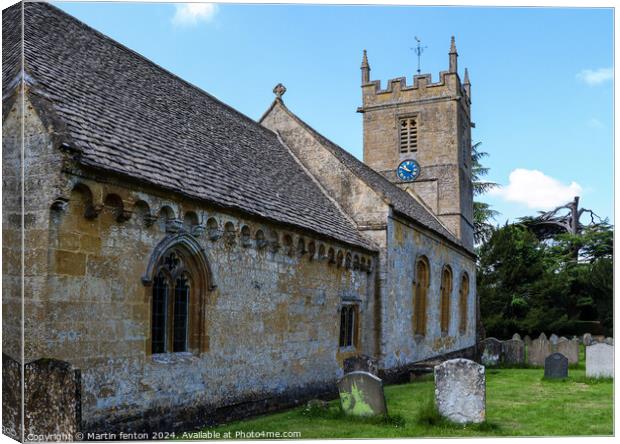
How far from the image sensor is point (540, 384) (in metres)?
17.2

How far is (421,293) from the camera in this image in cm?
2111

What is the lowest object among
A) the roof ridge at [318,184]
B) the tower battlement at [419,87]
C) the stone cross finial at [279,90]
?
the roof ridge at [318,184]

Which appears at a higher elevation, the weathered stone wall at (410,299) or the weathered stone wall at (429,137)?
the weathered stone wall at (429,137)

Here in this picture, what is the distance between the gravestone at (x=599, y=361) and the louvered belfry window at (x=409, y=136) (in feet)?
45.4

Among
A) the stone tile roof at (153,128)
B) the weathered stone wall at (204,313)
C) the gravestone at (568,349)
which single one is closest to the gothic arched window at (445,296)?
the gravestone at (568,349)

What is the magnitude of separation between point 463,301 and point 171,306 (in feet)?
63.1

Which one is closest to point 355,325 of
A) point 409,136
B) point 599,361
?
point 599,361

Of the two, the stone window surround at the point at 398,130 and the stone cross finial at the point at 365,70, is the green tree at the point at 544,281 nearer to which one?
the stone window surround at the point at 398,130

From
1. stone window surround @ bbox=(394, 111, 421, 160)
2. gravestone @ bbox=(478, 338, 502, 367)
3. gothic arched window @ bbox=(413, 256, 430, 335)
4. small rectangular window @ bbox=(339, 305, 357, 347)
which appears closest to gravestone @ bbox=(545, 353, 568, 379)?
gothic arched window @ bbox=(413, 256, 430, 335)

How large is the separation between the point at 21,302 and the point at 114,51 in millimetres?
7143

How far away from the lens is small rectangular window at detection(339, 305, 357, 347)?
1581cm

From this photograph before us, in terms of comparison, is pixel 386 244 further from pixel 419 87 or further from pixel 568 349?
pixel 419 87

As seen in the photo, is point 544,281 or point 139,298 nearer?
point 139,298

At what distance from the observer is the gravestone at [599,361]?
54.9 feet
